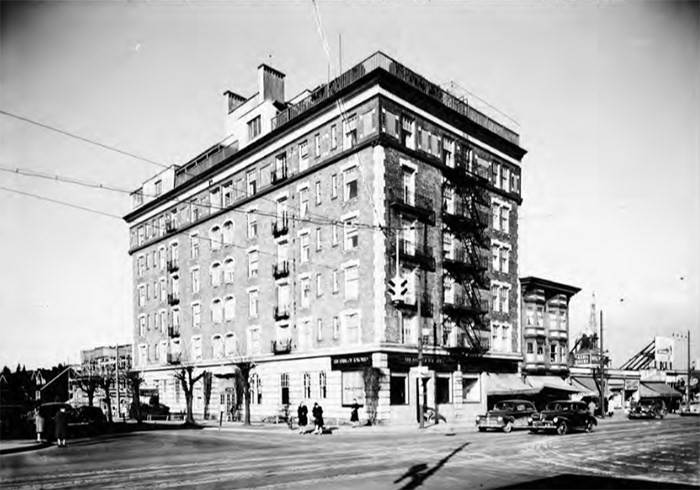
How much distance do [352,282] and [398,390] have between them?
7254 mm

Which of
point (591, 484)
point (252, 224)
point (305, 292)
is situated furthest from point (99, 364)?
Answer: point (591, 484)

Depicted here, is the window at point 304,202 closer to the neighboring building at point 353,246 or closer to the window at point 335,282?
the neighboring building at point 353,246

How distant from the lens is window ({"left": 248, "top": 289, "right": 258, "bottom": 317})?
45562 mm

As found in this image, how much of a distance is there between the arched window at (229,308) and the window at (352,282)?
558 inches

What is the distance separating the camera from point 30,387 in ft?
164

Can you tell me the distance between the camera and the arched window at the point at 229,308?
4809cm

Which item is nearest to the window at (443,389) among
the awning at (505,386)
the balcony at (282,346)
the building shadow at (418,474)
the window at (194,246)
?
the awning at (505,386)

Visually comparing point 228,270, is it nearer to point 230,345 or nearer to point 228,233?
point 228,233

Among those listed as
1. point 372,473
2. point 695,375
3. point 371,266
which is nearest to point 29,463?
point 372,473

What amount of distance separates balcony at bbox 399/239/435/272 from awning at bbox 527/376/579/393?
1402 centimetres

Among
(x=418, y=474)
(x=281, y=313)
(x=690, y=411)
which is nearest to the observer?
(x=418, y=474)

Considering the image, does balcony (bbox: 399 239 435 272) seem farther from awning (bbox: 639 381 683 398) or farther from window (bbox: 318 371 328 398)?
awning (bbox: 639 381 683 398)

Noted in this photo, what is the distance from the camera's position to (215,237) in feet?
167

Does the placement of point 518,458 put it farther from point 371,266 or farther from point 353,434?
point 371,266
